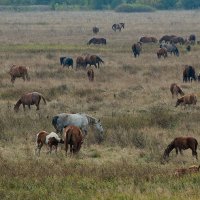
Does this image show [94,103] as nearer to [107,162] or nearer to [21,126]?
[21,126]

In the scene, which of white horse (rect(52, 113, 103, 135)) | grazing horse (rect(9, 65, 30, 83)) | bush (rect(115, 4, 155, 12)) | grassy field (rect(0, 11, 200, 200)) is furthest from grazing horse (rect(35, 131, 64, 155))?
bush (rect(115, 4, 155, 12))

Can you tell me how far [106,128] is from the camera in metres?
21.4

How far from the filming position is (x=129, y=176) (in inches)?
559

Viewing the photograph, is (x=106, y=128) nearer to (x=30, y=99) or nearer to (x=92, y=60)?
(x=30, y=99)

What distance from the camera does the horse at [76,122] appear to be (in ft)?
65.8

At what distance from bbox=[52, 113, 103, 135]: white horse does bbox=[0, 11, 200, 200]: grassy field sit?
0.34 m

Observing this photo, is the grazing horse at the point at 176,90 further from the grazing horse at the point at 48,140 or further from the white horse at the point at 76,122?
the grazing horse at the point at 48,140

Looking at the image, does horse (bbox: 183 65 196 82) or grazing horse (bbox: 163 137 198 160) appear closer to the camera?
grazing horse (bbox: 163 137 198 160)

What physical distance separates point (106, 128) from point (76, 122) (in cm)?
171

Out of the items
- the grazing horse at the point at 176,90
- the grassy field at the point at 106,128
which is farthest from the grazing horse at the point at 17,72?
the grazing horse at the point at 176,90

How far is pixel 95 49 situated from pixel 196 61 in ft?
34.7

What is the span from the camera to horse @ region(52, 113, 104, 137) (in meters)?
20.0

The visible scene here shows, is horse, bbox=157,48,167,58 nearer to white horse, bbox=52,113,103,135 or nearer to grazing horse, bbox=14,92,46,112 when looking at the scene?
grazing horse, bbox=14,92,46,112

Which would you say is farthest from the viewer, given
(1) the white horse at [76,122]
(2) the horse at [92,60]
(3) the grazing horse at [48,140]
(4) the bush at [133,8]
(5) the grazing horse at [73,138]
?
Answer: (4) the bush at [133,8]
